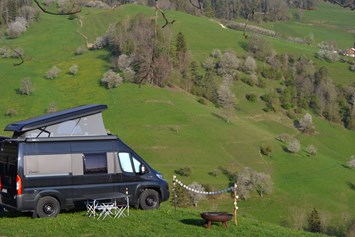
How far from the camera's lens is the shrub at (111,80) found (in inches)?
4021

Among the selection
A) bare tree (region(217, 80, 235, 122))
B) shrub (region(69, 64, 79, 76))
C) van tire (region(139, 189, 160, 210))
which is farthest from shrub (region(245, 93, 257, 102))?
van tire (region(139, 189, 160, 210))

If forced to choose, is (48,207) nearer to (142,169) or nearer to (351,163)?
(142,169)

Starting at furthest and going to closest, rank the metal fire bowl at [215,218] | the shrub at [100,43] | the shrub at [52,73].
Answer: the shrub at [100,43], the shrub at [52,73], the metal fire bowl at [215,218]

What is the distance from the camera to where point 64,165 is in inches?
722

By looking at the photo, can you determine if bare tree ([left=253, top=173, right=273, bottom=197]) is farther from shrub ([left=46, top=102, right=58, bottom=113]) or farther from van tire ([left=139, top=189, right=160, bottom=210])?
van tire ([left=139, top=189, right=160, bottom=210])

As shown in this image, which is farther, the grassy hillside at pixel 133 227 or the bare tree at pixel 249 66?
the bare tree at pixel 249 66

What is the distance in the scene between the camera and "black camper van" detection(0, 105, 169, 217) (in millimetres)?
17906

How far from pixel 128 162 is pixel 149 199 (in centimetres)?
150

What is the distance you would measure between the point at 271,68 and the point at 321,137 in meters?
32.4

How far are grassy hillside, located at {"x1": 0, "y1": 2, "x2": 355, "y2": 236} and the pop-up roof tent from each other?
1682 inches

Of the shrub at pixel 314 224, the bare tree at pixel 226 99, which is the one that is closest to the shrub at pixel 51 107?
the bare tree at pixel 226 99

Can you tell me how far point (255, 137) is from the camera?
3629 inches

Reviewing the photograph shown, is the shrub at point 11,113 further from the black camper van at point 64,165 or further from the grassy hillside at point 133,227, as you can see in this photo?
the grassy hillside at point 133,227

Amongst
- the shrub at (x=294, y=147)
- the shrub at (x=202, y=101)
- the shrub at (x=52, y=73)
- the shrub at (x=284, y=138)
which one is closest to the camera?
the shrub at (x=294, y=147)
